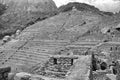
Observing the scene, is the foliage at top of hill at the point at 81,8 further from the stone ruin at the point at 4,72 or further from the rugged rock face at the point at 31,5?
the stone ruin at the point at 4,72

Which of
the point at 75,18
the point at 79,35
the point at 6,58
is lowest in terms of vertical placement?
the point at 6,58

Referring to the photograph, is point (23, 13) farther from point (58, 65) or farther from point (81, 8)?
point (58, 65)

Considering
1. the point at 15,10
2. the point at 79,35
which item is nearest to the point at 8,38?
the point at 79,35

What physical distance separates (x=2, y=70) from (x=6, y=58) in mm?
15350

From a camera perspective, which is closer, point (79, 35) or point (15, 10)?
point (79, 35)

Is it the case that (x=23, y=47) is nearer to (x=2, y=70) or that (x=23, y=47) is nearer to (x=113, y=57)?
(x=113, y=57)

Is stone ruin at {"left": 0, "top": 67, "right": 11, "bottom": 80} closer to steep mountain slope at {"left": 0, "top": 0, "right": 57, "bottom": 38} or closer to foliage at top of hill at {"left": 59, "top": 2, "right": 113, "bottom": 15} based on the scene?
steep mountain slope at {"left": 0, "top": 0, "right": 57, "bottom": 38}

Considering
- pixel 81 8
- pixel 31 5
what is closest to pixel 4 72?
pixel 81 8

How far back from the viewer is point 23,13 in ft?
138

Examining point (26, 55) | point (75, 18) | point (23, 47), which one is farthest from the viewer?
point (75, 18)

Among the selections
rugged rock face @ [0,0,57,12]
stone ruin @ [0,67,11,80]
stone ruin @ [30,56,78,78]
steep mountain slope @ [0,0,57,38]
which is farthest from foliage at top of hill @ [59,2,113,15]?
stone ruin @ [0,67,11,80]

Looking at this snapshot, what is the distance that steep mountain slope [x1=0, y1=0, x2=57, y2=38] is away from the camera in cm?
3438

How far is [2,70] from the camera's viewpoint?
380cm

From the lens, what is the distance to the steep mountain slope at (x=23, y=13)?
34375 millimetres
